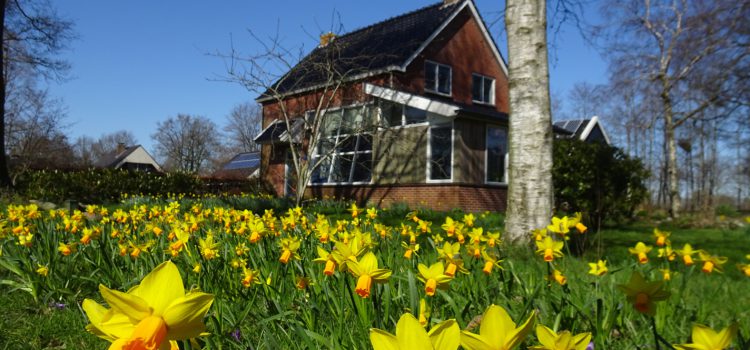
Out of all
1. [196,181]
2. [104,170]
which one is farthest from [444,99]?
[104,170]

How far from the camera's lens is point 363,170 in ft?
54.7

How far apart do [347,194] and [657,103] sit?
14.3 metres

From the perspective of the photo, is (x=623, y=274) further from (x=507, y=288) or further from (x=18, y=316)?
(x=18, y=316)

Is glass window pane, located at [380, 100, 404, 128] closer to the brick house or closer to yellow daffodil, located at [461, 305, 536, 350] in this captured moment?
the brick house

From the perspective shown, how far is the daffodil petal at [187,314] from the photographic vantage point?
2.10 feet

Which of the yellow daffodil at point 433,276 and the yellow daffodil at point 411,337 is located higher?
the yellow daffodil at point 411,337

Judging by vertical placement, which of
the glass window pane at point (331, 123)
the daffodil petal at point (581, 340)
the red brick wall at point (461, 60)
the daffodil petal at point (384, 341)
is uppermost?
the red brick wall at point (461, 60)

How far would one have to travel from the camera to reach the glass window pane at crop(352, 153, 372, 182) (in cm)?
1634

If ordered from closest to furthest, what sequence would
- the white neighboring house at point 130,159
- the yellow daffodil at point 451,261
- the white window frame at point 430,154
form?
1. the yellow daffodil at point 451,261
2. the white window frame at point 430,154
3. the white neighboring house at point 130,159

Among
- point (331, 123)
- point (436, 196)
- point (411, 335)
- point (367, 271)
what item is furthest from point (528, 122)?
point (331, 123)

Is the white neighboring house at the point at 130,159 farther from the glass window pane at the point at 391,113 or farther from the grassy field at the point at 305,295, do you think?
the grassy field at the point at 305,295

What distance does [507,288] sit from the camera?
235 cm

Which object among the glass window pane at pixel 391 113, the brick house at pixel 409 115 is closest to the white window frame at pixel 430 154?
the brick house at pixel 409 115

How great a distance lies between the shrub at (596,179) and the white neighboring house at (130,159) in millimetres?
49489
